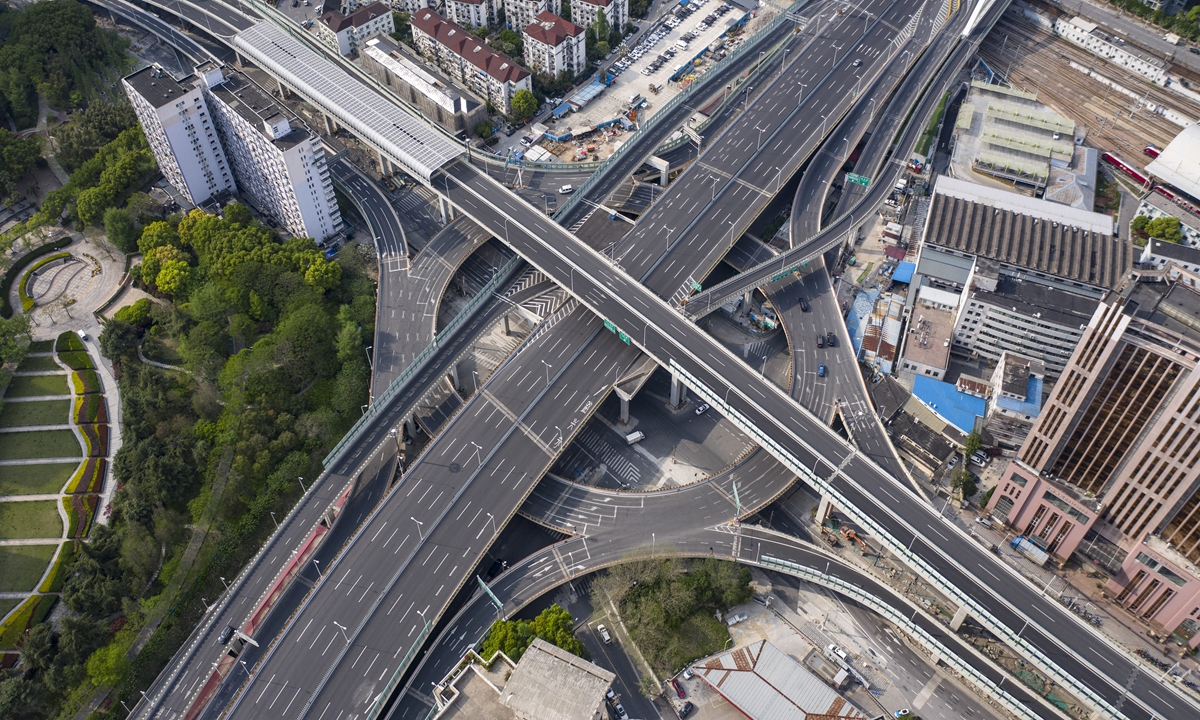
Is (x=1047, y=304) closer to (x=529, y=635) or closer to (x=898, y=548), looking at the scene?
(x=898, y=548)

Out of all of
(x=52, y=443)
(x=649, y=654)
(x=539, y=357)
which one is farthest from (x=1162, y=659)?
(x=52, y=443)

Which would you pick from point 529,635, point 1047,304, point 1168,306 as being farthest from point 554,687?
point 1047,304

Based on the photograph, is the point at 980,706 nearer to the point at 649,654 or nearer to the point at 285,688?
the point at 649,654

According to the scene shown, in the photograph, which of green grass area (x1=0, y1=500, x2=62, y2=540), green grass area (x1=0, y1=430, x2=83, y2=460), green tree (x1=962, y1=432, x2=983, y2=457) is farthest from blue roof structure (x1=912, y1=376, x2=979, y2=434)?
green grass area (x1=0, y1=430, x2=83, y2=460)

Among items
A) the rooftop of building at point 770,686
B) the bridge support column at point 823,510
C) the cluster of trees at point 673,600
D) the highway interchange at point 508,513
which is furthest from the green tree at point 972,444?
the rooftop of building at point 770,686

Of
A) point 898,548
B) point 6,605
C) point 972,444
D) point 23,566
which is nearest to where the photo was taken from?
point 898,548

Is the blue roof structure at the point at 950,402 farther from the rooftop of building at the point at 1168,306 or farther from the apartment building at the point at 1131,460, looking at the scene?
the rooftop of building at the point at 1168,306

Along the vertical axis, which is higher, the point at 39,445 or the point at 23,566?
the point at 39,445
